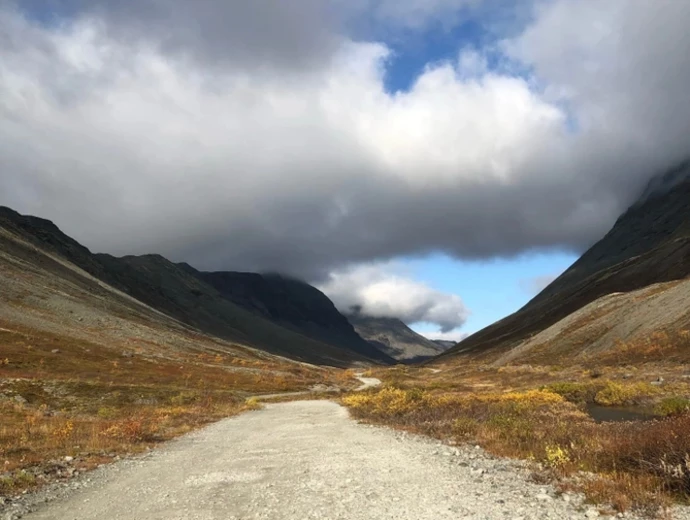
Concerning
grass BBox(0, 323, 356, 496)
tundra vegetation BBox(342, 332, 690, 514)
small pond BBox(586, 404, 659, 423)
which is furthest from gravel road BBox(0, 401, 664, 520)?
small pond BBox(586, 404, 659, 423)

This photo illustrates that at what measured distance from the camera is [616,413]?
31.3 metres

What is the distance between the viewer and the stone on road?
435 inches

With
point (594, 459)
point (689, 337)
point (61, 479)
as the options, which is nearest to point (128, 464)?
point (61, 479)

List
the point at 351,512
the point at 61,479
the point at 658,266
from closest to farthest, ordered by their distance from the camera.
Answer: the point at 351,512 → the point at 61,479 → the point at 658,266

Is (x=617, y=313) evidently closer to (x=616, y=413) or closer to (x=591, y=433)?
(x=616, y=413)

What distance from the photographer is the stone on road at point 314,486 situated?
11039 mm

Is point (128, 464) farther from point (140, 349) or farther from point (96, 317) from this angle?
point (96, 317)

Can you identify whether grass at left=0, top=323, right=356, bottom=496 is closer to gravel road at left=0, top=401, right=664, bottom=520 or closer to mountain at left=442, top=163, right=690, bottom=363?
gravel road at left=0, top=401, right=664, bottom=520

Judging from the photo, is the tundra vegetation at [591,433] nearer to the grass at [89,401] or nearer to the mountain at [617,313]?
the grass at [89,401]

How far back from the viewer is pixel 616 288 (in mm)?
158625

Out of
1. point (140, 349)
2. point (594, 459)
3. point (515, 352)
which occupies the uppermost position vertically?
point (515, 352)

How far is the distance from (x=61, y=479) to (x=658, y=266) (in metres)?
176

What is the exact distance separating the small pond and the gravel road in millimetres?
14021

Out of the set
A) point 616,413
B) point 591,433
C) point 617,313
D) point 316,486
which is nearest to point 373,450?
point 316,486
